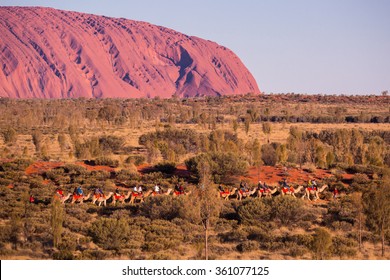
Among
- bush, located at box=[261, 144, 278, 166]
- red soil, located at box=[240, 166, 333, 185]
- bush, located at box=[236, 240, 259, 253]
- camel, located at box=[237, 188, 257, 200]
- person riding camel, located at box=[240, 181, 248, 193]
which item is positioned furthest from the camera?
bush, located at box=[261, 144, 278, 166]

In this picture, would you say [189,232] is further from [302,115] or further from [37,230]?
[302,115]

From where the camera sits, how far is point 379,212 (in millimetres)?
20094

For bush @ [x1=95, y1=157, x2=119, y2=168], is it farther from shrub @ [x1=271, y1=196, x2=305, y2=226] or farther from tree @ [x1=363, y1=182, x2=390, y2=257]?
tree @ [x1=363, y1=182, x2=390, y2=257]

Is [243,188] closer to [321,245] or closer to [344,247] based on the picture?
[344,247]

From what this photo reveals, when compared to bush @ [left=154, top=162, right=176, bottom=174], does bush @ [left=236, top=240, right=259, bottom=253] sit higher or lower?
lower

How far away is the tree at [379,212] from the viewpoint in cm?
2006

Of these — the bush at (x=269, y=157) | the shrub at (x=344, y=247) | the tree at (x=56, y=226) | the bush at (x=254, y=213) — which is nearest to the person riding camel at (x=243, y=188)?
the bush at (x=254, y=213)

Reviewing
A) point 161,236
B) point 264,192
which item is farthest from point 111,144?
point 161,236

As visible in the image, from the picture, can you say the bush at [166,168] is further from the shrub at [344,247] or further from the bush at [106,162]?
the shrub at [344,247]

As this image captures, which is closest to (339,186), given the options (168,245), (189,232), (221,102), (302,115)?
(189,232)

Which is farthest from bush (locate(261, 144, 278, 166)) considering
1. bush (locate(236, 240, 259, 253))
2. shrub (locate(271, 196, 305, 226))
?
bush (locate(236, 240, 259, 253))

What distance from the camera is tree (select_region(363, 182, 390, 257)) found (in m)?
20.1

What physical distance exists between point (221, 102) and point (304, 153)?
73733 mm

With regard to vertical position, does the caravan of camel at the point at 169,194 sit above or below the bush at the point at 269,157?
below
